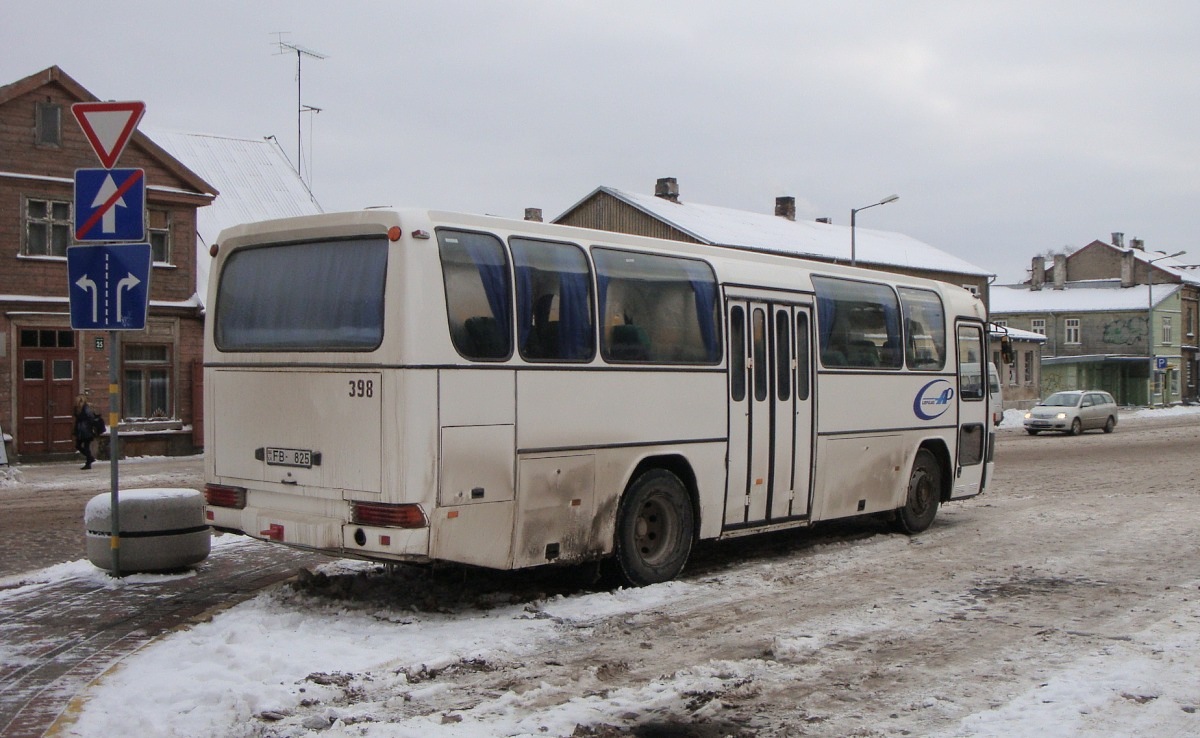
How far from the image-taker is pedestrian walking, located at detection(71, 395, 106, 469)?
25.7 metres

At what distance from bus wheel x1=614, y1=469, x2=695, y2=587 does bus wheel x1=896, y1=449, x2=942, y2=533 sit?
161 inches

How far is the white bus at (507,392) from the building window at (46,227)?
21.0 metres

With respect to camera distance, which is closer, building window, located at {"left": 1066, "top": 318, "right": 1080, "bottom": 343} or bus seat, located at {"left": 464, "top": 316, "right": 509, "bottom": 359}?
bus seat, located at {"left": 464, "top": 316, "right": 509, "bottom": 359}

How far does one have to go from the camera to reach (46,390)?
28.0 metres

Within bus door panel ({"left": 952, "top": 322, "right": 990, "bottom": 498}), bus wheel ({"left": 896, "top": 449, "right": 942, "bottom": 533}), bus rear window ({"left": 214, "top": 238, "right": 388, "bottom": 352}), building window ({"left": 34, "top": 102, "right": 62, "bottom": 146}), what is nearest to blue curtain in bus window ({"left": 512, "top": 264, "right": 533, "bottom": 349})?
bus rear window ({"left": 214, "top": 238, "right": 388, "bottom": 352})

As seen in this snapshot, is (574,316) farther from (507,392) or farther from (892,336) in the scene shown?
(892,336)

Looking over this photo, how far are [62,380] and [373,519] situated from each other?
22891mm

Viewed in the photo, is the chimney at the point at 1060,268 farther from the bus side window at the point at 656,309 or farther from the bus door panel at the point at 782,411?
the bus side window at the point at 656,309

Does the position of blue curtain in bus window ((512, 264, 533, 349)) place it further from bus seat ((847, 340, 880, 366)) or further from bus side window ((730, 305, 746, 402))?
bus seat ((847, 340, 880, 366))

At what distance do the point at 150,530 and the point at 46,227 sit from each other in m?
20.6

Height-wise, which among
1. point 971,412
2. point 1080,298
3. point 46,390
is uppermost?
point 1080,298

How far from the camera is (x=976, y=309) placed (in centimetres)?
1503

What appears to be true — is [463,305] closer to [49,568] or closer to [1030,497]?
[49,568]

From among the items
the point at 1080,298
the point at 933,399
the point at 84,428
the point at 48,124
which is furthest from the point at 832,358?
the point at 1080,298
